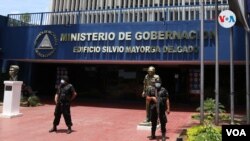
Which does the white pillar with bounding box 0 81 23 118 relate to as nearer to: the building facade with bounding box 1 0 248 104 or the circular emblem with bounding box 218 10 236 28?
the building facade with bounding box 1 0 248 104

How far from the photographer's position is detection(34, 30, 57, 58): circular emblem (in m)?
20.2

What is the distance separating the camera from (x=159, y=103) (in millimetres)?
9422

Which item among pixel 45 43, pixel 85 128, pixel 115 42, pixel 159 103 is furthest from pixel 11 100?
pixel 159 103

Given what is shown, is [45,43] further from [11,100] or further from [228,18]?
[228,18]

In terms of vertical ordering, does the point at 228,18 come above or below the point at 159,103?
above

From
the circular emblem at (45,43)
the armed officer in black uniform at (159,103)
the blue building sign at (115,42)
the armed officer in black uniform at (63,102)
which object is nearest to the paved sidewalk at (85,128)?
the armed officer in black uniform at (63,102)

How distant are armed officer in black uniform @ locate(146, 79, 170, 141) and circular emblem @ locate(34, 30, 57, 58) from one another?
11681mm

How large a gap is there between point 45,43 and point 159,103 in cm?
1272

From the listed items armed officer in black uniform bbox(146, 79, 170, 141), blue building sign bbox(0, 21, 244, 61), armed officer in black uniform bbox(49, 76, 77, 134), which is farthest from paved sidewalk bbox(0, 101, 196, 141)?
blue building sign bbox(0, 21, 244, 61)

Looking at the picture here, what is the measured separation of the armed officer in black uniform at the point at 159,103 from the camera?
372 inches

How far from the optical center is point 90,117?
1484cm

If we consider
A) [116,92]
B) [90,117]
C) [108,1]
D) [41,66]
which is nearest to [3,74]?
[41,66]

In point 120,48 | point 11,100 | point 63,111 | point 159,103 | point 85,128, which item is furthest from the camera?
point 120,48

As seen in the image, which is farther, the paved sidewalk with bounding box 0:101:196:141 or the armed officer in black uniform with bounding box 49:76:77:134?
the armed officer in black uniform with bounding box 49:76:77:134
